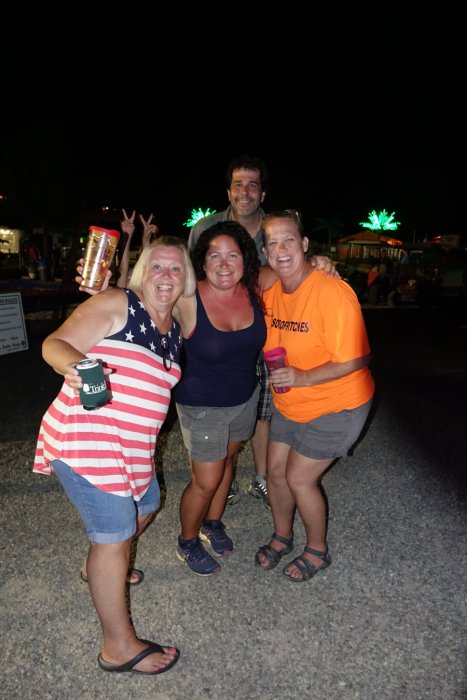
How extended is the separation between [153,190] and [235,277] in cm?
4135

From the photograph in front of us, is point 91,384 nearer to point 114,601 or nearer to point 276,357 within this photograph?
point 114,601

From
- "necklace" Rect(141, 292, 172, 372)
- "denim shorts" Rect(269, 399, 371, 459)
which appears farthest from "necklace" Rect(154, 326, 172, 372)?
"denim shorts" Rect(269, 399, 371, 459)

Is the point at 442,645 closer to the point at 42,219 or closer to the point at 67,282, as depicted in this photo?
the point at 67,282

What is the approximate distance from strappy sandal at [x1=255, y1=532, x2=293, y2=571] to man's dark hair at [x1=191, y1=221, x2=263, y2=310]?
1.41 metres

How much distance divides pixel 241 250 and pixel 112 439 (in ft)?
4.31

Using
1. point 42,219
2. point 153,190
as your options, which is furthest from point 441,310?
point 153,190

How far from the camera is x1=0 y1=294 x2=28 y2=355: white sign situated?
7906mm

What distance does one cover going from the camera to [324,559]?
3.01m

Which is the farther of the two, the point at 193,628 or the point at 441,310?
the point at 441,310

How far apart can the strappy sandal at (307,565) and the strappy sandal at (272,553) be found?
0.09 meters

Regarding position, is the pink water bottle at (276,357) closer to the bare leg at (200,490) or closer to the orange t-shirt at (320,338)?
the orange t-shirt at (320,338)

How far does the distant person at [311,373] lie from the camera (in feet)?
8.68

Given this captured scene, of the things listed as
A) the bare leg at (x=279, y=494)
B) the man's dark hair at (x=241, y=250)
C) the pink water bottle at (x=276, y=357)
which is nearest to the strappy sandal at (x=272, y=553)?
the bare leg at (x=279, y=494)

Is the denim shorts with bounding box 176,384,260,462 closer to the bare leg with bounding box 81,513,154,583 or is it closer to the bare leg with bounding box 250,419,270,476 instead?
the bare leg with bounding box 81,513,154,583
